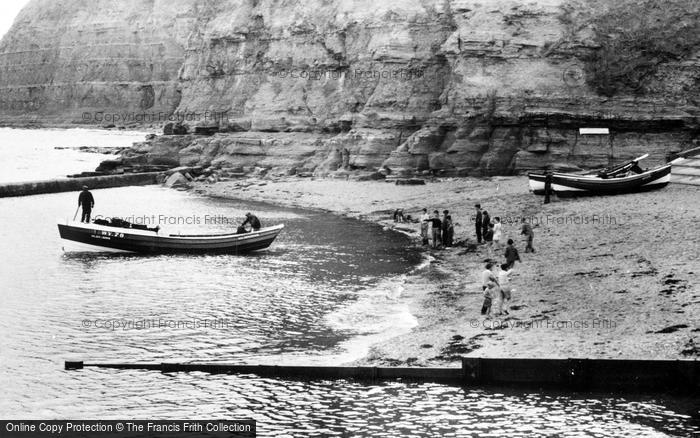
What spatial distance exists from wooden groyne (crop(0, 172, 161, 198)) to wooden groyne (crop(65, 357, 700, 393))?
155ft

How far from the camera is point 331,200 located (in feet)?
171

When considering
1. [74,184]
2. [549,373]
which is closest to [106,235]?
[549,373]

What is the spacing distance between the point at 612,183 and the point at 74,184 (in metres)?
41.1

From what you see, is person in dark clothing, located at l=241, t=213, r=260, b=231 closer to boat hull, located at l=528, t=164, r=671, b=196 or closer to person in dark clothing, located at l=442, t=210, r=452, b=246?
person in dark clothing, located at l=442, t=210, r=452, b=246

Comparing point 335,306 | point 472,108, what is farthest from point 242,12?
point 335,306

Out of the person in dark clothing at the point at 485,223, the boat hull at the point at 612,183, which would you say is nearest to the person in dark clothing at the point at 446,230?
the person in dark clothing at the point at 485,223

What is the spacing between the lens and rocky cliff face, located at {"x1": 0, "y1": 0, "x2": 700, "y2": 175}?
51.4m

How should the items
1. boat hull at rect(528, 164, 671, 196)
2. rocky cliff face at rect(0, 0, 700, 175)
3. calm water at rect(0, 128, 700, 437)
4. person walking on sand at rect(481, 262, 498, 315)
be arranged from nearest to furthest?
calm water at rect(0, 128, 700, 437)
person walking on sand at rect(481, 262, 498, 315)
boat hull at rect(528, 164, 671, 196)
rocky cliff face at rect(0, 0, 700, 175)

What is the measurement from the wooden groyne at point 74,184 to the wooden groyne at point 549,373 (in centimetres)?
4733

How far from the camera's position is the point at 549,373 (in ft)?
61.0

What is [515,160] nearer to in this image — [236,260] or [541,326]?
[236,260]

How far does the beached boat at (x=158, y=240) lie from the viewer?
36.8 meters

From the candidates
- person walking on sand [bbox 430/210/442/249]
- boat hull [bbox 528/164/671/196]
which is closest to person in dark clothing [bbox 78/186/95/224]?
person walking on sand [bbox 430/210/442/249]

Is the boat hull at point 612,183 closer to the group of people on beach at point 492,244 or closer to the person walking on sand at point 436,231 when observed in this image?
the group of people on beach at point 492,244
